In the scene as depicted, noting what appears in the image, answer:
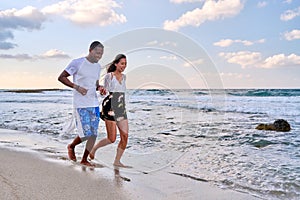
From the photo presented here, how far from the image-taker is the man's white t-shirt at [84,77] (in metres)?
4.27

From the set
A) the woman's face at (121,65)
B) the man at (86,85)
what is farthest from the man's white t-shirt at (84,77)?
the woman's face at (121,65)

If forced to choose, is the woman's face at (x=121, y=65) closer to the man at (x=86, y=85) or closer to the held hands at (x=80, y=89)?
the man at (x=86, y=85)

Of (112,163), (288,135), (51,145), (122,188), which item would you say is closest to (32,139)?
(51,145)

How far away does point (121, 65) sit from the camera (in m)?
4.32

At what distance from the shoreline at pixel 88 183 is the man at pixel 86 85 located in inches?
22.4

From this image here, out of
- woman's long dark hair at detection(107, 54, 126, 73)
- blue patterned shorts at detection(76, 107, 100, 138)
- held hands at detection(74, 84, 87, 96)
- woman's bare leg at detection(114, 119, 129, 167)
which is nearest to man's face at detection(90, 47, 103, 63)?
woman's long dark hair at detection(107, 54, 126, 73)

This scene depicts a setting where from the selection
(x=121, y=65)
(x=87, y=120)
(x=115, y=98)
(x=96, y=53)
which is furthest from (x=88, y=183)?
(x=96, y=53)

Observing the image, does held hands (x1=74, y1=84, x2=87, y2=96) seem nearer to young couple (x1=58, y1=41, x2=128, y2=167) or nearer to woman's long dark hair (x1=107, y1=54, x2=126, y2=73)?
young couple (x1=58, y1=41, x2=128, y2=167)

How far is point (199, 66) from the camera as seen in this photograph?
428cm

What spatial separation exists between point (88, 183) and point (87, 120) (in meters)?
1.12

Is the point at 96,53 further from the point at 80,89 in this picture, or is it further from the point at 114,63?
the point at 80,89

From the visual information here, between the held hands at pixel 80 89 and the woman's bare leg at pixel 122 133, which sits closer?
the held hands at pixel 80 89

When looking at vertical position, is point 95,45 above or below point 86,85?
above

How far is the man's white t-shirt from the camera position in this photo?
4270 mm
